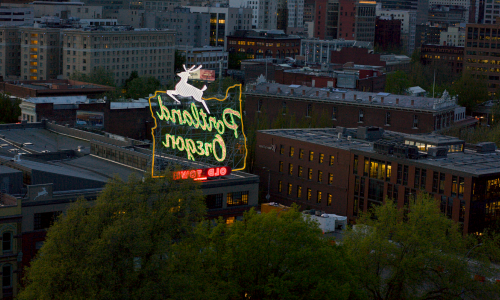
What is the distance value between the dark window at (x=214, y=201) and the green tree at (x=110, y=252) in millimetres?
24376

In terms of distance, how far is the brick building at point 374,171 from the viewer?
92.1m

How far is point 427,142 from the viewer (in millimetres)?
103562

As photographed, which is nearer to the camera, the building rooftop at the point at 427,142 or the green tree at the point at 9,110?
the building rooftop at the point at 427,142

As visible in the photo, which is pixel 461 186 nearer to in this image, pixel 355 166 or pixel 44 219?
pixel 355 166

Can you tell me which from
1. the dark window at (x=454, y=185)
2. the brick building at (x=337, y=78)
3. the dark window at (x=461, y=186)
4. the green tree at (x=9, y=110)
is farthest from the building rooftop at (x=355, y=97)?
the dark window at (x=461, y=186)

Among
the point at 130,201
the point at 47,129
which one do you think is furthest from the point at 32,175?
the point at 47,129

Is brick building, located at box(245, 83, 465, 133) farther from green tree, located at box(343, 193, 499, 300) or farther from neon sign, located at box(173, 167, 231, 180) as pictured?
green tree, located at box(343, 193, 499, 300)

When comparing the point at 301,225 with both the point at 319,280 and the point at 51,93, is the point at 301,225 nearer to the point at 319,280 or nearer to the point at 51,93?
the point at 319,280

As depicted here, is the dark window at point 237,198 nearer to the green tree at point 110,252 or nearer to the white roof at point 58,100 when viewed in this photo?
the green tree at point 110,252

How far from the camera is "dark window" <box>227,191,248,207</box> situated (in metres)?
79.9

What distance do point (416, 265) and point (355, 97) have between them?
265 feet

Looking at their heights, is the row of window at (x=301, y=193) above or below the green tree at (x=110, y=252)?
below

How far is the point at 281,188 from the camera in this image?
11294 centimetres

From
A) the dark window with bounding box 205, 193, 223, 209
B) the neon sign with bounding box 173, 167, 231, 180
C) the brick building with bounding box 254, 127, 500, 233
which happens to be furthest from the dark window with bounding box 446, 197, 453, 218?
→ the dark window with bounding box 205, 193, 223, 209
